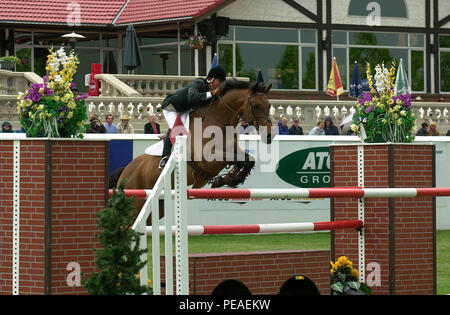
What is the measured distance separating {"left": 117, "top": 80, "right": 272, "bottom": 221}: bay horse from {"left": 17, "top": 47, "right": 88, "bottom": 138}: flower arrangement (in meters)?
4.28

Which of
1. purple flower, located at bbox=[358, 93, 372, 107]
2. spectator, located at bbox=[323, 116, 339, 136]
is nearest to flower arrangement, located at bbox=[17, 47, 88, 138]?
purple flower, located at bbox=[358, 93, 372, 107]

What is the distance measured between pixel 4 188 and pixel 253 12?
87.5 ft

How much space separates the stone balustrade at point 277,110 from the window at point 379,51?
598 cm

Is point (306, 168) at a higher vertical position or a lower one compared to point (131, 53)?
lower

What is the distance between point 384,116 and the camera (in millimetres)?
9273

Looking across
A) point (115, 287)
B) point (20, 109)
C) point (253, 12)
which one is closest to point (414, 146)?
point (20, 109)

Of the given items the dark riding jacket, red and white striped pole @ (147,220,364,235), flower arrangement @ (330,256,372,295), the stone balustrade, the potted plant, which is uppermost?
the potted plant

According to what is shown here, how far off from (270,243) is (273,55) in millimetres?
18365

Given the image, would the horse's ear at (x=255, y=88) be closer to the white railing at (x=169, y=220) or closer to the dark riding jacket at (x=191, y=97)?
the dark riding jacket at (x=191, y=97)

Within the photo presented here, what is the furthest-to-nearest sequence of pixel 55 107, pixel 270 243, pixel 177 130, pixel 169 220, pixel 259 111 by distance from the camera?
pixel 270 243 < pixel 177 130 < pixel 259 111 < pixel 55 107 < pixel 169 220

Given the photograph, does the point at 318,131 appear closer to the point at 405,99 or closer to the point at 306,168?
the point at 306,168

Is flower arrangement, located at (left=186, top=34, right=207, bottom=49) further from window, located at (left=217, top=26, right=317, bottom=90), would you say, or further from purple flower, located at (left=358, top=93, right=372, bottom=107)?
purple flower, located at (left=358, top=93, right=372, bottom=107)

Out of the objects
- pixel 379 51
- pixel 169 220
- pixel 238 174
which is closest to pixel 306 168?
Answer: pixel 238 174

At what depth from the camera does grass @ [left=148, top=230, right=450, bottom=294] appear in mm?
14875
